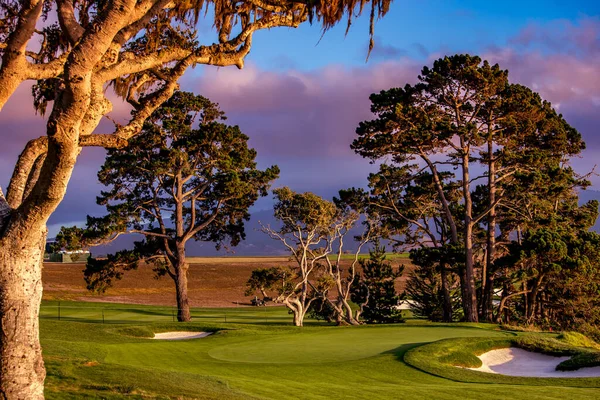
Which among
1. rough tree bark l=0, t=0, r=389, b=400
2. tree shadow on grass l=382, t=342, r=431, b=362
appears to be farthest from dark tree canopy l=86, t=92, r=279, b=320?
rough tree bark l=0, t=0, r=389, b=400

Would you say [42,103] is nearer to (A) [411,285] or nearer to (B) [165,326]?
(B) [165,326]

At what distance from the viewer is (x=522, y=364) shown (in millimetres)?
19688

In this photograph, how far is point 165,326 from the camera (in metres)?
29.7

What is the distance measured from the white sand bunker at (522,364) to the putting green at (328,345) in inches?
112

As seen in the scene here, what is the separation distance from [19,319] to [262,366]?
9903mm

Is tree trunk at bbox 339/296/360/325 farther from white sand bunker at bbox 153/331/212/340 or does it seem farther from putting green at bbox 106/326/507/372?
white sand bunker at bbox 153/331/212/340

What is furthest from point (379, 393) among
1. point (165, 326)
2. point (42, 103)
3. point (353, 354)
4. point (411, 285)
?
point (411, 285)

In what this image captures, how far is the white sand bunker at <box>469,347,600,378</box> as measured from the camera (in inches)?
693

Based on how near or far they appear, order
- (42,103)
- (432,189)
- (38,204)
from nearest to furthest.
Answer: (38,204), (42,103), (432,189)

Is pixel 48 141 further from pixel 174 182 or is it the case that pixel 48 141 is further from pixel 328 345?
pixel 174 182

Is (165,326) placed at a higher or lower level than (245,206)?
lower

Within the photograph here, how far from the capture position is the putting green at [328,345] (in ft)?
61.9

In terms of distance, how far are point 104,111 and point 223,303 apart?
55.8 meters

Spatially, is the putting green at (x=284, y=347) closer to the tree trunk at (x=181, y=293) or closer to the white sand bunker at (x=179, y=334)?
the white sand bunker at (x=179, y=334)
